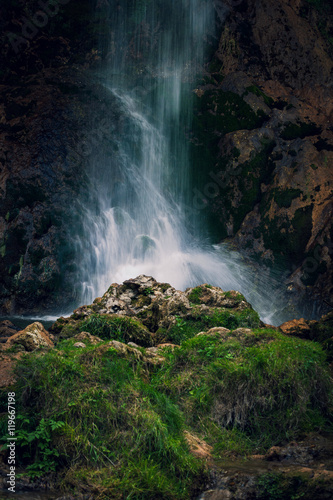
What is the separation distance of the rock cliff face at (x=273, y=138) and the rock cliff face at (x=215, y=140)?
0.16 feet

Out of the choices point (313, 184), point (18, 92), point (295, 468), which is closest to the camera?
point (295, 468)

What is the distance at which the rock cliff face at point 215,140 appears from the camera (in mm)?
15516

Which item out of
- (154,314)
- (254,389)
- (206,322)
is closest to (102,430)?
(254,389)

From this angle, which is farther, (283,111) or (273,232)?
(283,111)

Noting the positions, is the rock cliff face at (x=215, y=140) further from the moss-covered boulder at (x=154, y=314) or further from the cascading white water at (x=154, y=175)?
the moss-covered boulder at (x=154, y=314)

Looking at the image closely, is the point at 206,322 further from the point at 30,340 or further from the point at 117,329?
the point at 30,340

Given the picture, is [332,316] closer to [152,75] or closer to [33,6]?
[152,75]

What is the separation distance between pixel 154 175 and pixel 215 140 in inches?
126

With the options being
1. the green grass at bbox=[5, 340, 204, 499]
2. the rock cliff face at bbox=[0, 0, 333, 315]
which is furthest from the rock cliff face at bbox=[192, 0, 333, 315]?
the green grass at bbox=[5, 340, 204, 499]

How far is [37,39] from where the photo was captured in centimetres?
1912

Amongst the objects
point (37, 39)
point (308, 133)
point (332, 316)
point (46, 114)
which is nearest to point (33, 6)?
point (37, 39)

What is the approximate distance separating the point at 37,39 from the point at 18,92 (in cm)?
331

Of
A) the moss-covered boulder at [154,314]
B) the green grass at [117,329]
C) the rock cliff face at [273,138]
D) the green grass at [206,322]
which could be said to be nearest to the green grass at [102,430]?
the green grass at [117,329]

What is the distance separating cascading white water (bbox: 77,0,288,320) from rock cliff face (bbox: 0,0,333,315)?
0.66m
